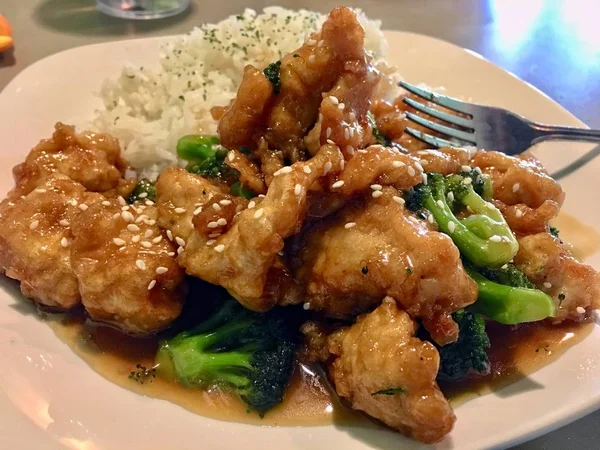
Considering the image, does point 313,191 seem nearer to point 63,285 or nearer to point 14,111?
point 63,285

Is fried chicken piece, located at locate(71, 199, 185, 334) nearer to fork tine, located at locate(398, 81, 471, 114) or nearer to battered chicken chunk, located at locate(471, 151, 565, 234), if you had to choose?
battered chicken chunk, located at locate(471, 151, 565, 234)

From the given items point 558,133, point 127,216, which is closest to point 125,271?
point 127,216

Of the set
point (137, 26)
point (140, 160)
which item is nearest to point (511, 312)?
point (140, 160)

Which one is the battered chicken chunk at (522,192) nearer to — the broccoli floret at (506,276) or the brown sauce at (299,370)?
the broccoli floret at (506,276)

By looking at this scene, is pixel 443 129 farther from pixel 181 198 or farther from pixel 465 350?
pixel 181 198

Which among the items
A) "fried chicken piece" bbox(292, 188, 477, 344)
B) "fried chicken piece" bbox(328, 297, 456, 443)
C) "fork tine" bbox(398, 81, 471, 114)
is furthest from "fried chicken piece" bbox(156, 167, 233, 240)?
"fork tine" bbox(398, 81, 471, 114)
